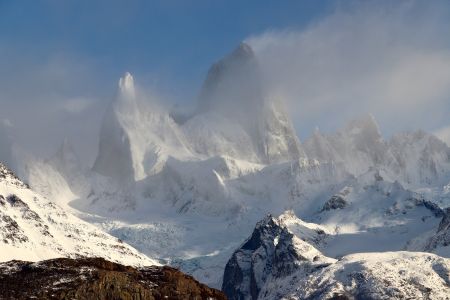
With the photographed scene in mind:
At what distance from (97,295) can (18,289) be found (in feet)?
42.1

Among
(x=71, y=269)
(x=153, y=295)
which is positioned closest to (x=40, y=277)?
(x=71, y=269)

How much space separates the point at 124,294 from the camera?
19225cm

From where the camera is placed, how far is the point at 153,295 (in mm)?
198875

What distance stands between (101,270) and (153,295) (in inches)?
374

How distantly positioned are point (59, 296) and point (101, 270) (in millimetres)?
12004

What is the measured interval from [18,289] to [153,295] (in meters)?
22.2

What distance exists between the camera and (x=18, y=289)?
192 metres

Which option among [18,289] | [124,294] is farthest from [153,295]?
[18,289]

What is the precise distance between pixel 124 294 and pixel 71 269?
467 inches

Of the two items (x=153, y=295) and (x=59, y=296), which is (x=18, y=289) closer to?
(x=59, y=296)

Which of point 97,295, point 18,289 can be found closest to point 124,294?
point 97,295

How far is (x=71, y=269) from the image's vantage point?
198875mm

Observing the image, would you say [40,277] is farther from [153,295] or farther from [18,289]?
[153,295]

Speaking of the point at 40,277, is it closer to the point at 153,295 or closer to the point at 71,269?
the point at 71,269
